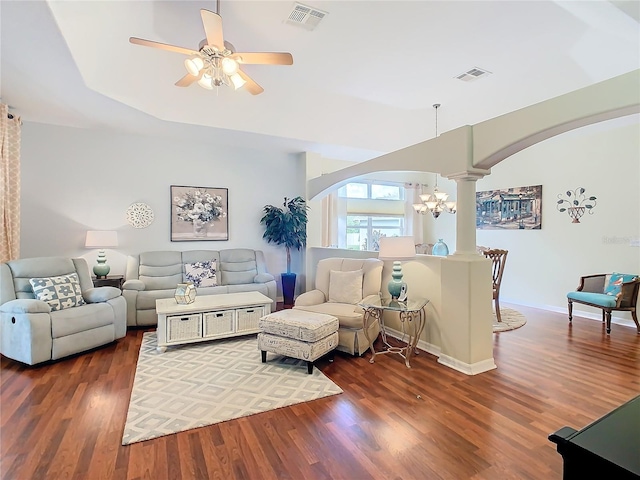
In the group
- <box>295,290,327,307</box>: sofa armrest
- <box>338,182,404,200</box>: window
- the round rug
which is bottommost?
the round rug

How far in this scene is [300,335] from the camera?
3123 millimetres

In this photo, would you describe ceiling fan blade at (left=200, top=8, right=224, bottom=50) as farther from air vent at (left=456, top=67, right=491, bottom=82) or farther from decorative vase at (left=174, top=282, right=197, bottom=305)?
air vent at (left=456, top=67, right=491, bottom=82)

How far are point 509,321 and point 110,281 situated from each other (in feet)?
19.1

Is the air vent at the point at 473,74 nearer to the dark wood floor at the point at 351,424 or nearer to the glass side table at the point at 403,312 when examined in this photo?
the glass side table at the point at 403,312

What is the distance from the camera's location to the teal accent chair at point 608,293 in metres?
4.35

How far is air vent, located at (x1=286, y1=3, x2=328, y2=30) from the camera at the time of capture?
10.3ft

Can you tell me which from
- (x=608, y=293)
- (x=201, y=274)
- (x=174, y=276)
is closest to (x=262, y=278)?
(x=201, y=274)

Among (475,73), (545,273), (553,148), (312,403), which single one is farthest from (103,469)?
(553,148)

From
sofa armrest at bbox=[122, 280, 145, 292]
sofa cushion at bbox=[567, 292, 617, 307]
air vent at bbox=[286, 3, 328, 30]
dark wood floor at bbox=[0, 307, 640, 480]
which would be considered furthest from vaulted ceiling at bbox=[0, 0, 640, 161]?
dark wood floor at bbox=[0, 307, 640, 480]

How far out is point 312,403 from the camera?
259 centimetres

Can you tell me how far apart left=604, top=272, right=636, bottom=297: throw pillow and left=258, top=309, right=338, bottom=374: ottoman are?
395cm

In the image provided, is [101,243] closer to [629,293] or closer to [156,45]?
[156,45]

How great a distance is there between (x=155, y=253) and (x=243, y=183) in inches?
76.4

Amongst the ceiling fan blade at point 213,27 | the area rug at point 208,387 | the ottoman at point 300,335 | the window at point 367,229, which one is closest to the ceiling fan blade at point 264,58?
the ceiling fan blade at point 213,27
